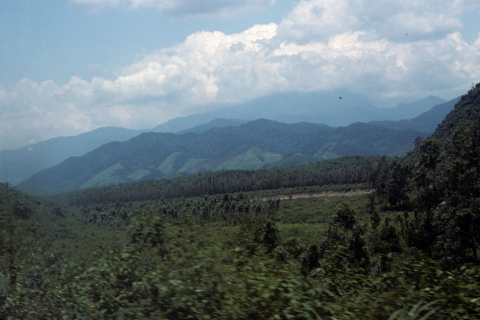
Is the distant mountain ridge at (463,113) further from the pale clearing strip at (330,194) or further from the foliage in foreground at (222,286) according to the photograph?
the foliage in foreground at (222,286)

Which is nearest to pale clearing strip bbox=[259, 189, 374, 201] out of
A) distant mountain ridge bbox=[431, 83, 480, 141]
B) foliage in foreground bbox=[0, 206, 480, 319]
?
distant mountain ridge bbox=[431, 83, 480, 141]

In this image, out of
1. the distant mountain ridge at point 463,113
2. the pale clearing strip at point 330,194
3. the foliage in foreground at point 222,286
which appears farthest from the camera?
the pale clearing strip at point 330,194

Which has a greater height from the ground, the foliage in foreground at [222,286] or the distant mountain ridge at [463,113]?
the distant mountain ridge at [463,113]

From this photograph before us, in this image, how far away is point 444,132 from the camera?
293ft

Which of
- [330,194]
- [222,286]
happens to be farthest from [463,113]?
[222,286]

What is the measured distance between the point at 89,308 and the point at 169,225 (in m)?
1.79

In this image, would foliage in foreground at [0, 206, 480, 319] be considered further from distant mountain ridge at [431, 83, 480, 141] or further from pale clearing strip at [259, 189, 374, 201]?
distant mountain ridge at [431, 83, 480, 141]

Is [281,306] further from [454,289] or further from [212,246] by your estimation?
[454,289]

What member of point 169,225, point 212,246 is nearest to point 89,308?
point 169,225

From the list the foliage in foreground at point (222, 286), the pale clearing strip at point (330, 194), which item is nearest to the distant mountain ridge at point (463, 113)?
the pale clearing strip at point (330, 194)

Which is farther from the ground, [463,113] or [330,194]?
[463,113]

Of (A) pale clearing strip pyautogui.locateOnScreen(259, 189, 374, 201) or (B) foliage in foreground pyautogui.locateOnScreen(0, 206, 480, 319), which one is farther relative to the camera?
(A) pale clearing strip pyautogui.locateOnScreen(259, 189, 374, 201)

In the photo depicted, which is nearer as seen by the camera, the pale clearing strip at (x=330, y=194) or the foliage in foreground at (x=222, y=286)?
the foliage in foreground at (x=222, y=286)

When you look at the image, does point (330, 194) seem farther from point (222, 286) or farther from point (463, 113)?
point (222, 286)
